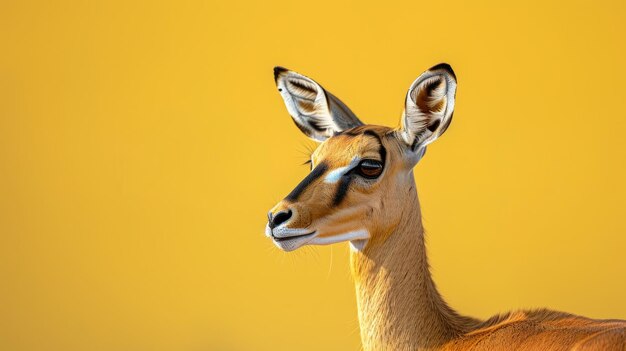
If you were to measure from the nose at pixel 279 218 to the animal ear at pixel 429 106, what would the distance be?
325 mm

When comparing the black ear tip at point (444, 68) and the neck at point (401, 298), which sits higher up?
the black ear tip at point (444, 68)

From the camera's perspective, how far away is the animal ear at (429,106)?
2.00 meters

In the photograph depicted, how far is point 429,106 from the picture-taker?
2039 mm

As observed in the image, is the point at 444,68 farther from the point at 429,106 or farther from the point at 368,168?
the point at 368,168

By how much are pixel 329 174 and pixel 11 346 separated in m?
2.92

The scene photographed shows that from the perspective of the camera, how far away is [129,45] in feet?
15.1

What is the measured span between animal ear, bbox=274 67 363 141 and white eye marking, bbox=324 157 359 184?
0.82ft

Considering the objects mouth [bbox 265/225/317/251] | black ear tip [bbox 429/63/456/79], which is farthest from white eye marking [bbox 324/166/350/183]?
black ear tip [bbox 429/63/456/79]

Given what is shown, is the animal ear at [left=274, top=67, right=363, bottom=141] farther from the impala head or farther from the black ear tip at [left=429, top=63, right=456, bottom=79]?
the black ear tip at [left=429, top=63, right=456, bottom=79]

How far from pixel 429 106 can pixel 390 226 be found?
0.25 metres

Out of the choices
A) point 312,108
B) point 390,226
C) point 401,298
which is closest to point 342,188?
point 390,226

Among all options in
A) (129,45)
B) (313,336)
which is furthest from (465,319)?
(129,45)

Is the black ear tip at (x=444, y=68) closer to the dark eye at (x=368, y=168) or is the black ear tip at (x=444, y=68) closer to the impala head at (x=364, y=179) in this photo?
the impala head at (x=364, y=179)

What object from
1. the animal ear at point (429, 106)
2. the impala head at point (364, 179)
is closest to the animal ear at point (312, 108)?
the impala head at point (364, 179)
